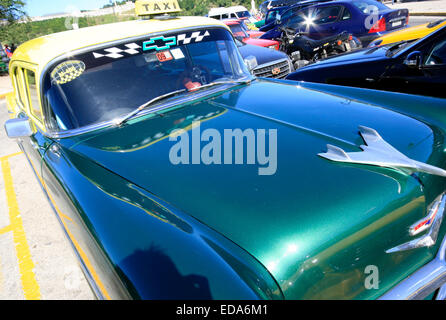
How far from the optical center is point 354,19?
26.2 ft

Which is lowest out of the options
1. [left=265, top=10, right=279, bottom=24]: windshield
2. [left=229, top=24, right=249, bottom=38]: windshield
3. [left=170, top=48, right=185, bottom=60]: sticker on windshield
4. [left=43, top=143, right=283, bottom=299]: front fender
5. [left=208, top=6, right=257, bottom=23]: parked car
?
[left=43, top=143, right=283, bottom=299]: front fender

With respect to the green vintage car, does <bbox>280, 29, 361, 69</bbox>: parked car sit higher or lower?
higher

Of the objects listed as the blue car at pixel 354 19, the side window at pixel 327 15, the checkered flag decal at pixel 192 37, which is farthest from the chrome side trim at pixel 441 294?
the side window at pixel 327 15

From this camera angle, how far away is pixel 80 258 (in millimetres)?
1693

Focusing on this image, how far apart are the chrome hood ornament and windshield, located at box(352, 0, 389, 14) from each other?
7.70 meters

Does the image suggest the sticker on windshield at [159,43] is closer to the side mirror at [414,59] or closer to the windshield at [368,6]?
the side mirror at [414,59]

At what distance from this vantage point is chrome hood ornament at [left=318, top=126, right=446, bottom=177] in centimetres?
154

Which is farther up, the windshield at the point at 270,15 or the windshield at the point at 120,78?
the windshield at the point at 270,15

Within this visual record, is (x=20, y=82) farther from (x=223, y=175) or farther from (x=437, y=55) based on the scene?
(x=437, y=55)

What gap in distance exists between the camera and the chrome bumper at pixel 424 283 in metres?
1.37

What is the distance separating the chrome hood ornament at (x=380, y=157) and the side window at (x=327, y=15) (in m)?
7.99

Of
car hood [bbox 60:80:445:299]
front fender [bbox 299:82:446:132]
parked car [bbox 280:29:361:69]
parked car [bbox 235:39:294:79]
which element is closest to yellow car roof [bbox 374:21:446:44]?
parked car [bbox 280:29:361:69]

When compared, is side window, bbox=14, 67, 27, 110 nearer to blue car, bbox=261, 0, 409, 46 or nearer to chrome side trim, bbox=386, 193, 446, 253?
chrome side trim, bbox=386, 193, 446, 253

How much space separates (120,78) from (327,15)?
8.08 meters
